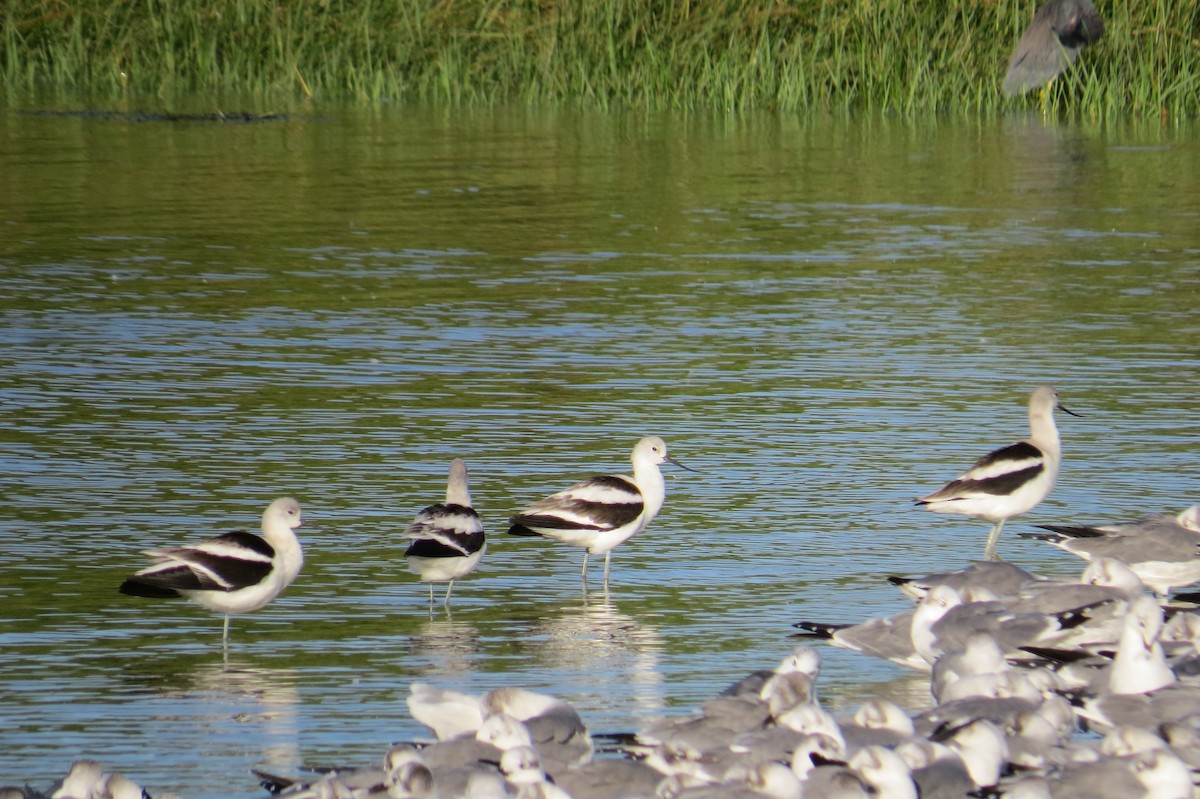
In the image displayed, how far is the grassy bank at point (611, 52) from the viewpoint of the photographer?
2500cm

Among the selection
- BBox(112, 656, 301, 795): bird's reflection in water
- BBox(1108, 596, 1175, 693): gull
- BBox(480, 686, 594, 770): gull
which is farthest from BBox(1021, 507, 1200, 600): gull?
BBox(112, 656, 301, 795): bird's reflection in water

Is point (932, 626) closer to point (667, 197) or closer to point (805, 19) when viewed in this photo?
point (667, 197)

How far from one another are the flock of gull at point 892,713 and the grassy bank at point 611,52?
1786cm

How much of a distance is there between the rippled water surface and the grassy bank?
9.38 feet

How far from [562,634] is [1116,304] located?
7.91m

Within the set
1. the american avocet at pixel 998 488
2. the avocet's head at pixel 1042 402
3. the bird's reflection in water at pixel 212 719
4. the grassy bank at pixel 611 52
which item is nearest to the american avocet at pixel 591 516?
the american avocet at pixel 998 488

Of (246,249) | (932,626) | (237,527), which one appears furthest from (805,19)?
(932,626)

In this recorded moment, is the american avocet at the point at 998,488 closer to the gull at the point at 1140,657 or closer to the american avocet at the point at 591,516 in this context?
the american avocet at the point at 591,516

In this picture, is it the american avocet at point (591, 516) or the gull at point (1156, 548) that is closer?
the gull at point (1156, 548)


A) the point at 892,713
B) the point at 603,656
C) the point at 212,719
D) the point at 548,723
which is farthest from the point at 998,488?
the point at 212,719

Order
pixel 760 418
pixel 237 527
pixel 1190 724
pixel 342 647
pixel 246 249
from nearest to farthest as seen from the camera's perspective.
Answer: pixel 1190 724
pixel 342 647
pixel 237 527
pixel 760 418
pixel 246 249

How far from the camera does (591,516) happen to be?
26.6 feet

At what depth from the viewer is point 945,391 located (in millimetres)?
11602

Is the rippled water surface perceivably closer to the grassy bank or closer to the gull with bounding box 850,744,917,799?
the gull with bounding box 850,744,917,799
